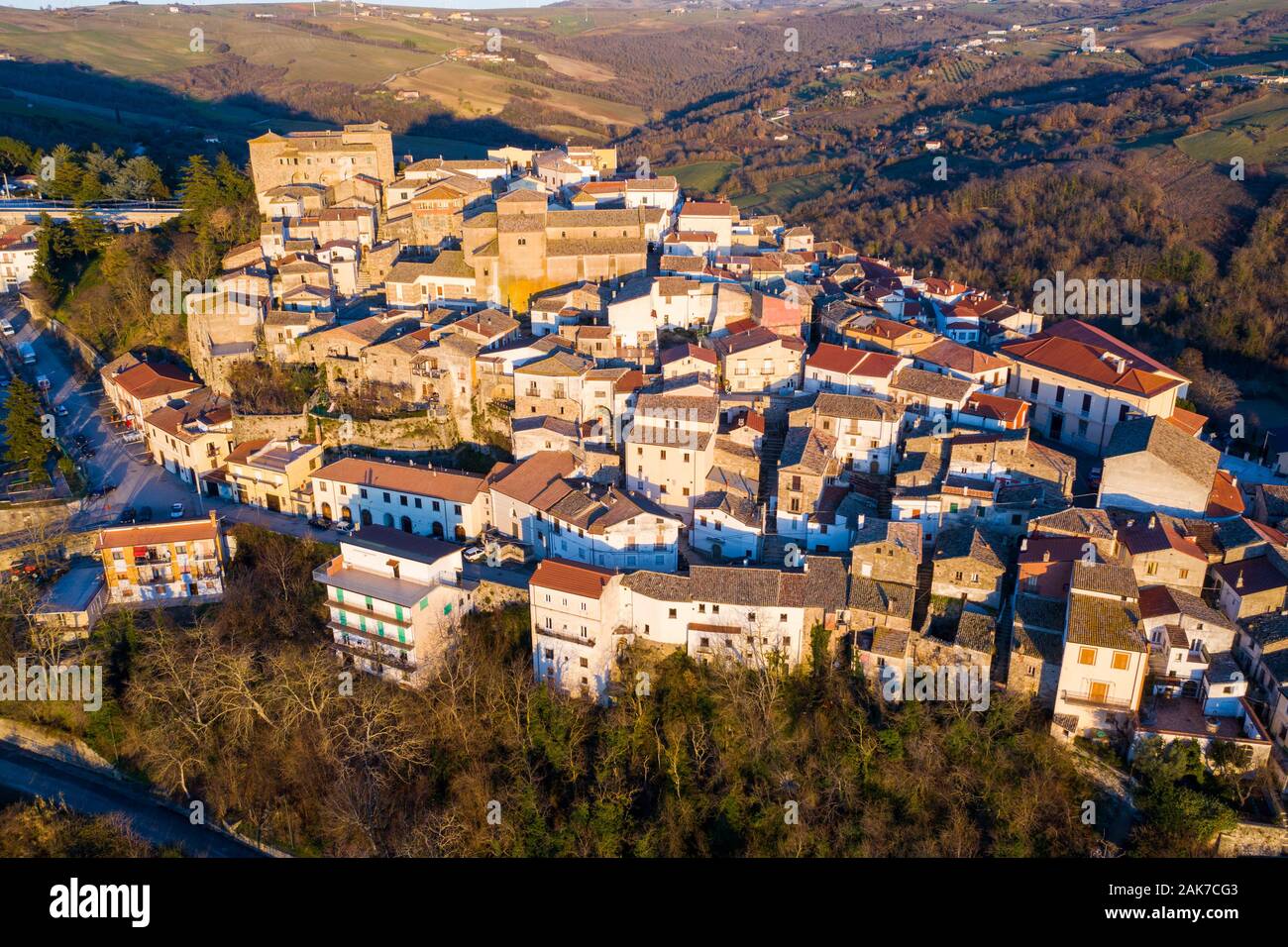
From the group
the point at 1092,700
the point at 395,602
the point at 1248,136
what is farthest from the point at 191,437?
the point at 1248,136

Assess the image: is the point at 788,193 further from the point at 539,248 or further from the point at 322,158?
the point at 539,248

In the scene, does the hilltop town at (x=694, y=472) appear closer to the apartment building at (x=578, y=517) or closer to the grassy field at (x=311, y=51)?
the apartment building at (x=578, y=517)

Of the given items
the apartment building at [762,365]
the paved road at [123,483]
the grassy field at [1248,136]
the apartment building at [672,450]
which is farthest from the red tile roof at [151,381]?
the grassy field at [1248,136]

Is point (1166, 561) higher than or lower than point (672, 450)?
lower

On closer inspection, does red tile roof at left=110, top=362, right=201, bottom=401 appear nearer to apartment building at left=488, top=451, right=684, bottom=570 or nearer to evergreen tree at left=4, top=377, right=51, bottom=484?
evergreen tree at left=4, top=377, right=51, bottom=484

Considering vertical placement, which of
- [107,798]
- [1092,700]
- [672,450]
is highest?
[672,450]

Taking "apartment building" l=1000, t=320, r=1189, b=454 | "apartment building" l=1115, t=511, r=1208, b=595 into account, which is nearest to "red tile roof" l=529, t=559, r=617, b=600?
"apartment building" l=1115, t=511, r=1208, b=595

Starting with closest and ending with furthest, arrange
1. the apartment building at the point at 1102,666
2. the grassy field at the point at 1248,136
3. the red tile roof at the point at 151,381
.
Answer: the apartment building at the point at 1102,666
the red tile roof at the point at 151,381
the grassy field at the point at 1248,136
